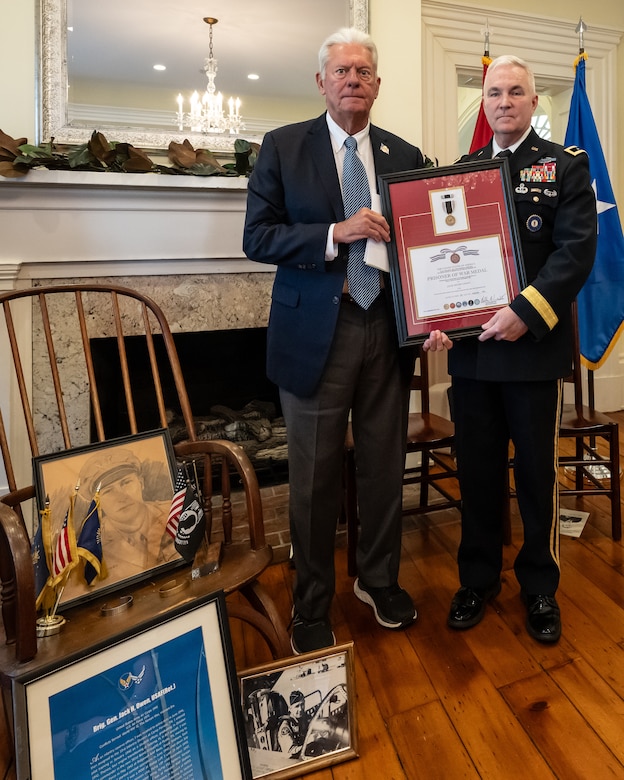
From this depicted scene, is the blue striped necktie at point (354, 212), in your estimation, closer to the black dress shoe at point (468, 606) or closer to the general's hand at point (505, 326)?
the general's hand at point (505, 326)

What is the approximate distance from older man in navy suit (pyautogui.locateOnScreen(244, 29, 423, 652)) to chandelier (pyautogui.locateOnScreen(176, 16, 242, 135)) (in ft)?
3.28

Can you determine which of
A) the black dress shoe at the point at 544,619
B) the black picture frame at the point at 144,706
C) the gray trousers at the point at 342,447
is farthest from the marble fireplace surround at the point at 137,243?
the black dress shoe at the point at 544,619

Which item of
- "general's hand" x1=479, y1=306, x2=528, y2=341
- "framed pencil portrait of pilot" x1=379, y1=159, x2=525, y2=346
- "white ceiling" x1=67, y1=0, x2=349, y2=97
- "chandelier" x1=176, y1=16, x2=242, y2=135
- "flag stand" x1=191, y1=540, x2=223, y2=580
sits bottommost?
"flag stand" x1=191, y1=540, x2=223, y2=580

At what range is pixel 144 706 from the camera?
0.79 metres

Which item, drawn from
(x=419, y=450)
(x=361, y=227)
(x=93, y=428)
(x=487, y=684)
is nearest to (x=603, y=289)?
(x=419, y=450)

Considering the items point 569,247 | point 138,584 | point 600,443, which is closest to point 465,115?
point 600,443

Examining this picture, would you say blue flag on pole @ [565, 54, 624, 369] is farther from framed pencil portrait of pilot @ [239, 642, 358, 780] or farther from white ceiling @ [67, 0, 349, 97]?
framed pencil portrait of pilot @ [239, 642, 358, 780]

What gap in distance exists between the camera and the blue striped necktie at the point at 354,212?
1208 mm

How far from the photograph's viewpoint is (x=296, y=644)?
1.28 m

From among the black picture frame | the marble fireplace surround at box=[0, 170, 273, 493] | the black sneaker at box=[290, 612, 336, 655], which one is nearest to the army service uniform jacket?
the black sneaker at box=[290, 612, 336, 655]

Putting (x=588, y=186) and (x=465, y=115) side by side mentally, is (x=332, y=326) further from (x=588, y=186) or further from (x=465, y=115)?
(x=465, y=115)

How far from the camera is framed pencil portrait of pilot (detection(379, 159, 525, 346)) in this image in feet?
3.92

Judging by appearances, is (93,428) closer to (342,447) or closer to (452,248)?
(342,447)

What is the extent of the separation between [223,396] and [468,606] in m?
1.59
